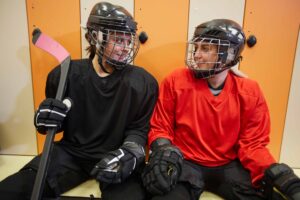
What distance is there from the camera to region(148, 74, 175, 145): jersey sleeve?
1.24 m

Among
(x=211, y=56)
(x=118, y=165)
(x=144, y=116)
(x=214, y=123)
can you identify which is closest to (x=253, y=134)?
(x=214, y=123)

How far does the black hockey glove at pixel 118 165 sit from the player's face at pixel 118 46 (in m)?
0.43

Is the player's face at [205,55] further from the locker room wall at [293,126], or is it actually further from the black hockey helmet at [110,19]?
the locker room wall at [293,126]

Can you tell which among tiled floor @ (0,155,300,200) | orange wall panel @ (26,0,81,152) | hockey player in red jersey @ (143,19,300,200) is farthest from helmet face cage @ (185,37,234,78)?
orange wall panel @ (26,0,81,152)

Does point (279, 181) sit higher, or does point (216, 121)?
point (216, 121)

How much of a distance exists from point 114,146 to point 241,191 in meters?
0.63

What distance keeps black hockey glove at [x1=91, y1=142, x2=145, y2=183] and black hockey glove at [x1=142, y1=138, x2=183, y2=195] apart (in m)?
0.07

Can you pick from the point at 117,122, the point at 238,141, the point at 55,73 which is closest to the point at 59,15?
the point at 55,73

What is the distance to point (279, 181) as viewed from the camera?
99cm

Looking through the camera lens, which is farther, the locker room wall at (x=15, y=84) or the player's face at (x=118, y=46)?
the locker room wall at (x=15, y=84)

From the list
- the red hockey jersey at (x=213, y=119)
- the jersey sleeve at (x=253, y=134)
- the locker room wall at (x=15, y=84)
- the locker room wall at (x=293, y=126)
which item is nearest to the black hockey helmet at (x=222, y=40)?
the red hockey jersey at (x=213, y=119)

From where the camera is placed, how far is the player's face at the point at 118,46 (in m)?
1.17

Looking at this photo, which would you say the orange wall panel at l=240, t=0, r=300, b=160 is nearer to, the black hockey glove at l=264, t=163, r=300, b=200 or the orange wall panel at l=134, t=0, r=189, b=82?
the orange wall panel at l=134, t=0, r=189, b=82

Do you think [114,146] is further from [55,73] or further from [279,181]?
[279,181]
